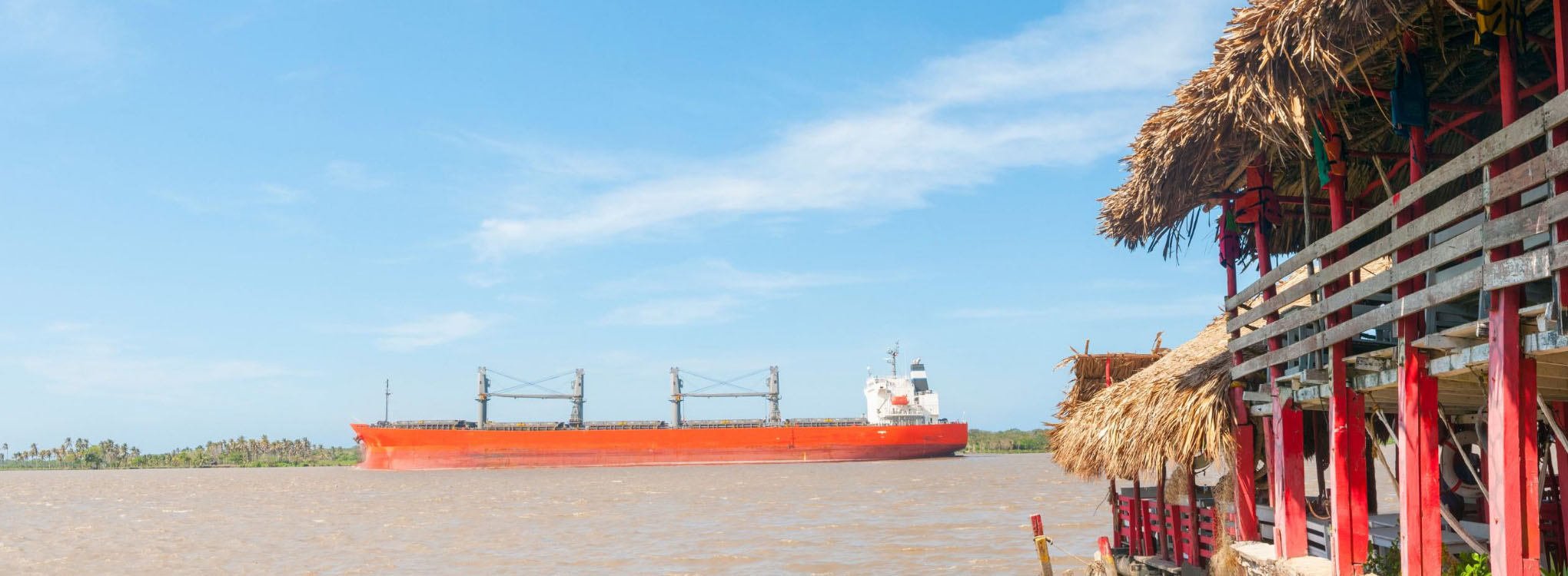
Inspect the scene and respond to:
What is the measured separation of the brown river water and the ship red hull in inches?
557

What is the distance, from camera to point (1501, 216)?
4.54 meters

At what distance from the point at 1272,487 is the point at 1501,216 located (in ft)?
11.9

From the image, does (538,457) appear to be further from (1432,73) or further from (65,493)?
(1432,73)

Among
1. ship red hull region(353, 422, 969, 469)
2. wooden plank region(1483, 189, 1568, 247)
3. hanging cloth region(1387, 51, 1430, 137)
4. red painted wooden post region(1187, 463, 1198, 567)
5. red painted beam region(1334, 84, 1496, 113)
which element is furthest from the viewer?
ship red hull region(353, 422, 969, 469)

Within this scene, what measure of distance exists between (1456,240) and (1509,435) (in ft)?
2.93

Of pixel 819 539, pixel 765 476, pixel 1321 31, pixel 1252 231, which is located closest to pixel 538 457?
pixel 765 476

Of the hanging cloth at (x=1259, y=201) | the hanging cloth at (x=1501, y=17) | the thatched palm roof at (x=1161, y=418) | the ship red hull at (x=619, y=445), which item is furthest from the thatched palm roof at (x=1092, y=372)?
the ship red hull at (x=619, y=445)

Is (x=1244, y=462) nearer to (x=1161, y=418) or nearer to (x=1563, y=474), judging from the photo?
(x=1161, y=418)

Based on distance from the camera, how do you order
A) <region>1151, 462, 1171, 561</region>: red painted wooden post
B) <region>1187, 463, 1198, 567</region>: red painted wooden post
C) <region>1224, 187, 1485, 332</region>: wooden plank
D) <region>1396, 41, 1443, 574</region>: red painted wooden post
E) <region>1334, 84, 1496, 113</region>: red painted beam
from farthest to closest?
1. <region>1151, 462, 1171, 561</region>: red painted wooden post
2. <region>1187, 463, 1198, 567</region>: red painted wooden post
3. <region>1334, 84, 1496, 113</region>: red painted beam
4. <region>1396, 41, 1443, 574</region>: red painted wooden post
5. <region>1224, 187, 1485, 332</region>: wooden plank

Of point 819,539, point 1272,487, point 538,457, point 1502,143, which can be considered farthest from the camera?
point 538,457

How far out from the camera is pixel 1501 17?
4.86m

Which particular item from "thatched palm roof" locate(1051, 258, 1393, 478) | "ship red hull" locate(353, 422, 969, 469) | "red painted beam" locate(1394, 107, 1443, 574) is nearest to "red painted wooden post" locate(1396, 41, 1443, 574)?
"red painted beam" locate(1394, 107, 1443, 574)

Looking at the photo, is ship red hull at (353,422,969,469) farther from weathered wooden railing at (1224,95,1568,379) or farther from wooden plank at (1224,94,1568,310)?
wooden plank at (1224,94,1568,310)

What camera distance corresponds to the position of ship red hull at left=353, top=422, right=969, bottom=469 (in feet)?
181
